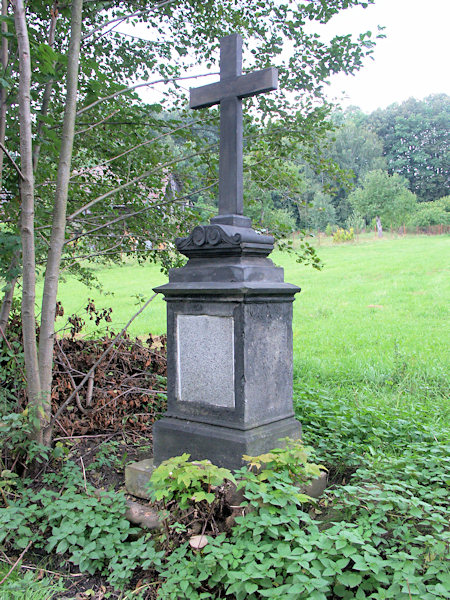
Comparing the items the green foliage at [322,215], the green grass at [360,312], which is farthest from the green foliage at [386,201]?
the green grass at [360,312]

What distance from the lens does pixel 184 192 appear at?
4871 mm

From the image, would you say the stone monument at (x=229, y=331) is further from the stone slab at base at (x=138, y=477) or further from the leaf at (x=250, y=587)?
the leaf at (x=250, y=587)

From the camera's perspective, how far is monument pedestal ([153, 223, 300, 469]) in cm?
297

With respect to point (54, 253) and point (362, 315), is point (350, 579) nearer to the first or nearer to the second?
point (54, 253)

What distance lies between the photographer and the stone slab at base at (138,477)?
10.4 ft

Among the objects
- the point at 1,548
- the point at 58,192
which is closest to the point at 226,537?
the point at 1,548

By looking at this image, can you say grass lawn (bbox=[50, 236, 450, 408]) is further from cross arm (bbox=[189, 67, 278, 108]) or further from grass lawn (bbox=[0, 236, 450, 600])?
cross arm (bbox=[189, 67, 278, 108])

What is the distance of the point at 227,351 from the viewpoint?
10.0ft

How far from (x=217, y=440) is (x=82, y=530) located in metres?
0.86

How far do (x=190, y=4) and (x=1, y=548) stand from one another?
463cm

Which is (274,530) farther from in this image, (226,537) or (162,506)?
(162,506)

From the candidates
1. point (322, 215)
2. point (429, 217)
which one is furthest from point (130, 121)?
point (322, 215)

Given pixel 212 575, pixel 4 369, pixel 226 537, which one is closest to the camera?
pixel 212 575

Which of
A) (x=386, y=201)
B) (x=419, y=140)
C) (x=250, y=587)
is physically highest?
(x=419, y=140)
